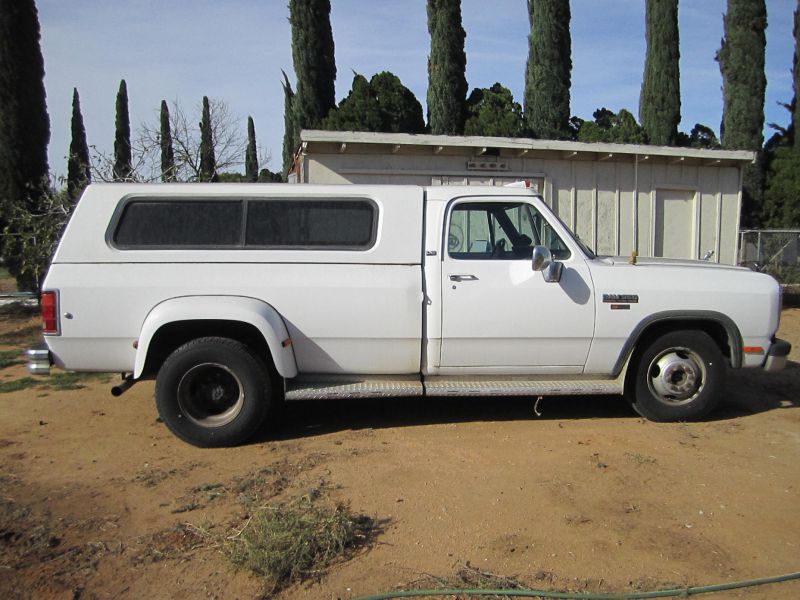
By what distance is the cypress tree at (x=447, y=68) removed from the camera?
21.7m

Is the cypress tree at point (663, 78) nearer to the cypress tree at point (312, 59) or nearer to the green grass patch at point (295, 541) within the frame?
the cypress tree at point (312, 59)

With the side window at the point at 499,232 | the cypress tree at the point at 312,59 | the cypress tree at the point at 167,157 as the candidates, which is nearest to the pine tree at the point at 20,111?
the cypress tree at the point at 167,157

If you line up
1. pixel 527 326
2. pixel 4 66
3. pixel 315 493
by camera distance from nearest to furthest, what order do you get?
pixel 315 493, pixel 527 326, pixel 4 66

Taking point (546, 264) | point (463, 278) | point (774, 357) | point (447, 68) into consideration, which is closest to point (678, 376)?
point (774, 357)

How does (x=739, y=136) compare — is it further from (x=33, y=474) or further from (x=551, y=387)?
(x=33, y=474)

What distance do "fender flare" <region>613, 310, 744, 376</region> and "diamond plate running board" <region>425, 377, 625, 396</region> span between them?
0.17 meters

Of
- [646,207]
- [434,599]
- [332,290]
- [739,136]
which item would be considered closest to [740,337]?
[332,290]

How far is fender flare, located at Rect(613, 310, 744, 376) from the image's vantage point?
17.8 feet

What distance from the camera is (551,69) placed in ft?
72.4

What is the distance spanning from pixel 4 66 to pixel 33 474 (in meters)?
12.6

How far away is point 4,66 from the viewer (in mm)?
14117

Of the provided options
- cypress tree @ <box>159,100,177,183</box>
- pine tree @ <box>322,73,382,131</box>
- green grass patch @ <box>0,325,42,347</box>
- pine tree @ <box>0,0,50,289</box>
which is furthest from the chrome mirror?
pine tree @ <box>322,73,382,131</box>

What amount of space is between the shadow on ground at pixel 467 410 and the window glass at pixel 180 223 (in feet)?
5.51

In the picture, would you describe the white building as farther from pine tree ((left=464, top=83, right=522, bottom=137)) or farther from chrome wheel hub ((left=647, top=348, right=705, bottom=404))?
pine tree ((left=464, top=83, right=522, bottom=137))
